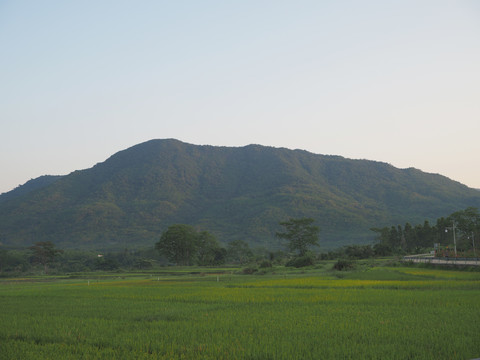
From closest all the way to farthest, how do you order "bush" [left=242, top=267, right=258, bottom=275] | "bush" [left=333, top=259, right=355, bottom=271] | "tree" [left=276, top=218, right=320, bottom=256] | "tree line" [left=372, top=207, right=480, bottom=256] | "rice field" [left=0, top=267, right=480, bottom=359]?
1. "rice field" [left=0, top=267, right=480, bottom=359]
2. "bush" [left=333, top=259, right=355, bottom=271]
3. "bush" [left=242, top=267, right=258, bottom=275]
4. "tree line" [left=372, top=207, right=480, bottom=256]
5. "tree" [left=276, top=218, right=320, bottom=256]

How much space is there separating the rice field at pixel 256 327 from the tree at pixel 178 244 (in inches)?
2539

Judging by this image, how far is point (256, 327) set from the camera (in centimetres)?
1512

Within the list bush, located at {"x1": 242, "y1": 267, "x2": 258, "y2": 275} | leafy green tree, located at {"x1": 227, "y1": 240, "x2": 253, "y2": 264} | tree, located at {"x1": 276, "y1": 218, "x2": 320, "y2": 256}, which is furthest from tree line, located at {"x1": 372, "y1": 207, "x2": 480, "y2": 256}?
bush, located at {"x1": 242, "y1": 267, "x2": 258, "y2": 275}

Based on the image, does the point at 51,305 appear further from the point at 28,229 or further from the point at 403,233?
the point at 28,229

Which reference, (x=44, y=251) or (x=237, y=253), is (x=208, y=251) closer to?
(x=237, y=253)

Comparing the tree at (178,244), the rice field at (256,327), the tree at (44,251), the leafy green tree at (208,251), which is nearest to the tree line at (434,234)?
the leafy green tree at (208,251)

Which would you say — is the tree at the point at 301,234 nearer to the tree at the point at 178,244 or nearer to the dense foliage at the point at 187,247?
the dense foliage at the point at 187,247

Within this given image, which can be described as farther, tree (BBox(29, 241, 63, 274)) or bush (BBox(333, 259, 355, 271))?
tree (BBox(29, 241, 63, 274))

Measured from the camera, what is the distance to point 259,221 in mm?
180625

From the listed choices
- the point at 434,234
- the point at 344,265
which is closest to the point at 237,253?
the point at 434,234

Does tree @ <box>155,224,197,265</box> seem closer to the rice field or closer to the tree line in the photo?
the tree line

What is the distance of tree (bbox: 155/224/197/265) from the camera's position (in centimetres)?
8900

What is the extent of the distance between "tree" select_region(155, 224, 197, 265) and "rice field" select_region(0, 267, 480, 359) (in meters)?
64.5

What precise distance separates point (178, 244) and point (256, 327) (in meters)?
75.8
